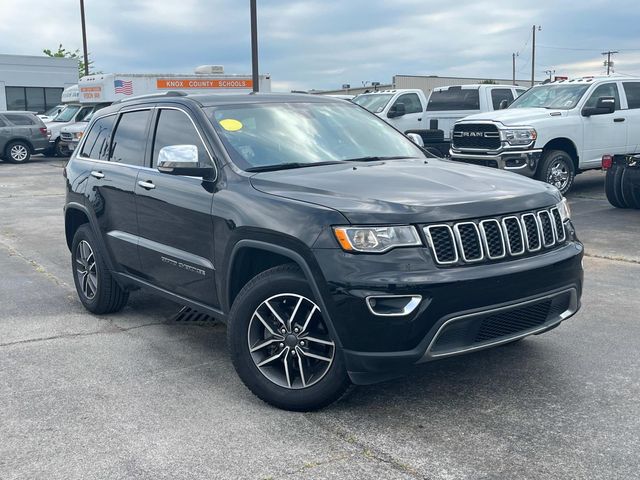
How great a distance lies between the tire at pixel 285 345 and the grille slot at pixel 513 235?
3.48 feet

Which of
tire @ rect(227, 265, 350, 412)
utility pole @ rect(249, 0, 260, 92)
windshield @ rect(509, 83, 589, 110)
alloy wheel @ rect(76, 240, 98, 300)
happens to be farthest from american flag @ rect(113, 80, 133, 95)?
tire @ rect(227, 265, 350, 412)

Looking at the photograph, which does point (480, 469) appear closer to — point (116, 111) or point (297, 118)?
point (297, 118)

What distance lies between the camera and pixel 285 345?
4.00 meters

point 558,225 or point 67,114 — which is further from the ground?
point 67,114

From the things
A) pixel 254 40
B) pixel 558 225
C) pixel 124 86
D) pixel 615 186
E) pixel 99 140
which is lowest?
pixel 615 186

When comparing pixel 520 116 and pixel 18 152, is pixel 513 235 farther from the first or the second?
pixel 18 152

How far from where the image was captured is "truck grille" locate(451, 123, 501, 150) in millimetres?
12102

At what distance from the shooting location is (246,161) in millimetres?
4531

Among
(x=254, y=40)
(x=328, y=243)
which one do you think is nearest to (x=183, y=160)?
(x=328, y=243)

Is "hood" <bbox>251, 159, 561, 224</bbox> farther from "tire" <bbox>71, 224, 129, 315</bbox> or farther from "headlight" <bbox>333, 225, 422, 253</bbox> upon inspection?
"tire" <bbox>71, 224, 129, 315</bbox>

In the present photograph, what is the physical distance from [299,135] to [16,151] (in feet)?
72.6

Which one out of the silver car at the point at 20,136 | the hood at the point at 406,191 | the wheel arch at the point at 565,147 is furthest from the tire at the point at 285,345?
the silver car at the point at 20,136

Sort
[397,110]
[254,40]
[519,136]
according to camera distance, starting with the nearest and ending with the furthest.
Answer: [519,136] → [397,110] → [254,40]

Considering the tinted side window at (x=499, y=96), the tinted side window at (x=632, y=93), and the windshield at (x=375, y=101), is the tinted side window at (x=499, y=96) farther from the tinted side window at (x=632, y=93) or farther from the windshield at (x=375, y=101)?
the tinted side window at (x=632, y=93)
